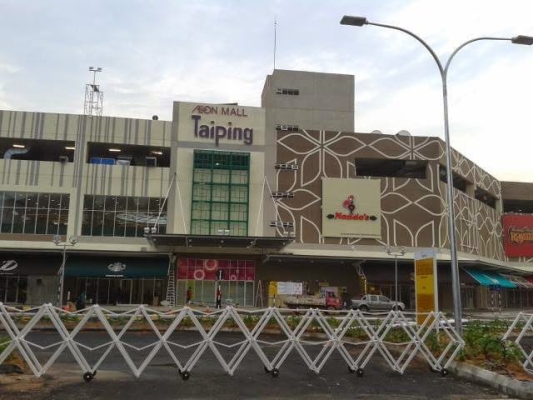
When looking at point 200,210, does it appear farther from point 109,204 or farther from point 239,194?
point 109,204

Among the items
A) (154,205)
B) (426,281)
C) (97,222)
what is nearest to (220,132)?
(154,205)

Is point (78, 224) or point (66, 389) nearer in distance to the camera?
point (66, 389)

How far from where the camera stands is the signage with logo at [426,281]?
49.6 ft

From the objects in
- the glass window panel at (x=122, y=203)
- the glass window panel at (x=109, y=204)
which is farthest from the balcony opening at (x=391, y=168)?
the glass window panel at (x=109, y=204)

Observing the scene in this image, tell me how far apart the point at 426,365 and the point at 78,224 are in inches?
1386

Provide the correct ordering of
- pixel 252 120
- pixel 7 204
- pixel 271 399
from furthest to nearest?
pixel 252 120 < pixel 7 204 < pixel 271 399

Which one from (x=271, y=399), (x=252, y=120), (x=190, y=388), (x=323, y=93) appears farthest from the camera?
(x=323, y=93)

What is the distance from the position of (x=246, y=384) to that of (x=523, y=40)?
511 inches

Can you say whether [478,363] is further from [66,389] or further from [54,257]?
[54,257]

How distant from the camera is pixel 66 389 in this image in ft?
29.8

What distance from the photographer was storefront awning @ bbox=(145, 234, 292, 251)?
3866cm

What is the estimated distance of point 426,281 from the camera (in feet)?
51.2

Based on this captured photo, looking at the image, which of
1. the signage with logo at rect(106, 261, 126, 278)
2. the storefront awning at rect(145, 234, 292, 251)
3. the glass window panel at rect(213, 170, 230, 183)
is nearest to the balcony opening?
the glass window panel at rect(213, 170, 230, 183)

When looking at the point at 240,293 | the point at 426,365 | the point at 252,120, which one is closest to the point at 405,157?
the point at 252,120
